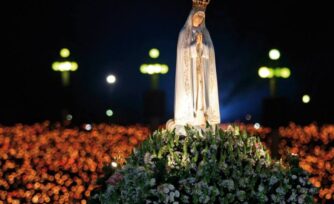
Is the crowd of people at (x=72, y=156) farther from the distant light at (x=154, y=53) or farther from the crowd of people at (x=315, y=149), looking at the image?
the distant light at (x=154, y=53)

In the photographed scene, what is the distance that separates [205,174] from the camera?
10.3 metres

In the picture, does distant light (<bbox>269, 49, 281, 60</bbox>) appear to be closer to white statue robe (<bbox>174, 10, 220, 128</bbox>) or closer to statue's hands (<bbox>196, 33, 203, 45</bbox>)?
white statue robe (<bbox>174, 10, 220, 128</bbox>)

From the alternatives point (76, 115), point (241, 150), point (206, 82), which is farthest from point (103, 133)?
point (241, 150)

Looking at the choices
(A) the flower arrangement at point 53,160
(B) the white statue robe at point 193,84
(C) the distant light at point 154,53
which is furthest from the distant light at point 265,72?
(B) the white statue robe at point 193,84

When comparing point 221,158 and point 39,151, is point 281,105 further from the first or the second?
point 221,158

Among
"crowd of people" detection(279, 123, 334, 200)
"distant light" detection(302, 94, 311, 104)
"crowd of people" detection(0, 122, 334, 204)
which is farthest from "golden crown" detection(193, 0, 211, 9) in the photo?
"distant light" detection(302, 94, 311, 104)

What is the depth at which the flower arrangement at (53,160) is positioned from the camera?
2103 cm

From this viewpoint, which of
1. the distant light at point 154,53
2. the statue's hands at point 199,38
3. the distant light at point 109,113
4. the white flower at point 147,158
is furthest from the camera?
the distant light at point 109,113

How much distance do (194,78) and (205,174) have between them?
116 inches

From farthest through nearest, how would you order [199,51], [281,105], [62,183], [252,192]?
[62,183] < [281,105] < [199,51] < [252,192]

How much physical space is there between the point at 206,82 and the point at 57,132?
33.8 ft

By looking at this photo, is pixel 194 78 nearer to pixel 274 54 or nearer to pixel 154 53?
pixel 274 54

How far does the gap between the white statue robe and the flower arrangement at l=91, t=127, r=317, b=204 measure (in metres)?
1.57

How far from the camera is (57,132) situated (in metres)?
22.8
